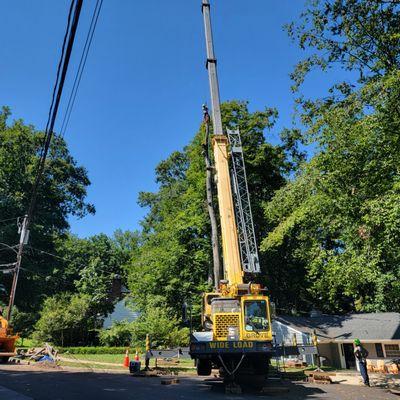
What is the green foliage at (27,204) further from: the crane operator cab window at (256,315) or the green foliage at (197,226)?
the crane operator cab window at (256,315)

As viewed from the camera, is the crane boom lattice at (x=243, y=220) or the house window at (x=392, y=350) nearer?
the crane boom lattice at (x=243, y=220)

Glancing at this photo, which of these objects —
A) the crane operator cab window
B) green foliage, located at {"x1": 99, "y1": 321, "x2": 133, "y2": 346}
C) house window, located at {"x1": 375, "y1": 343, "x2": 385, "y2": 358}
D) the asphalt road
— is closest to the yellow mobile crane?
the crane operator cab window

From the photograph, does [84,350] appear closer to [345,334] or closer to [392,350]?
[345,334]

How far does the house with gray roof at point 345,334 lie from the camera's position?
24.0m

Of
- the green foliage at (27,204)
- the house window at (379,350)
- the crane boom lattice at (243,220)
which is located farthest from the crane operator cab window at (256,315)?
the green foliage at (27,204)

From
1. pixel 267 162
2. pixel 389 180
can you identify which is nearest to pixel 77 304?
pixel 267 162

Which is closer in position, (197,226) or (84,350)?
(84,350)

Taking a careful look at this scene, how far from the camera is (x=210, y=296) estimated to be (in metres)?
14.1

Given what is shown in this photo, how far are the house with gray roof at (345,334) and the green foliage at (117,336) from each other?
11.7m

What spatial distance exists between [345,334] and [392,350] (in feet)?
11.2

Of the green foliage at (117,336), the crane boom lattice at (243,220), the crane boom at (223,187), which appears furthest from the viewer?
the green foliage at (117,336)

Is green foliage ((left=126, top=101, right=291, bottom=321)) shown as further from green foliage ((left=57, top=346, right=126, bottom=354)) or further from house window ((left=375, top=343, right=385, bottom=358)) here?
house window ((left=375, top=343, right=385, bottom=358))

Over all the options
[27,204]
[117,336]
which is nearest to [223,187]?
[117,336]

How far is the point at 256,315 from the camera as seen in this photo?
11781 millimetres
